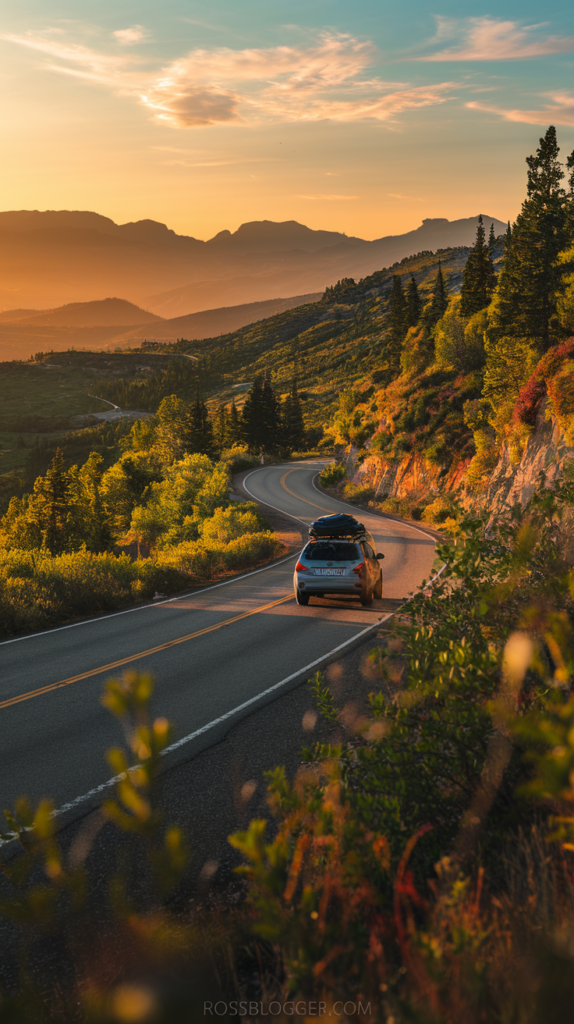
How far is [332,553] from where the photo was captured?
1384 centimetres

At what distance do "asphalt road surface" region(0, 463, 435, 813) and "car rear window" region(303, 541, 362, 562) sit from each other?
1.23 meters

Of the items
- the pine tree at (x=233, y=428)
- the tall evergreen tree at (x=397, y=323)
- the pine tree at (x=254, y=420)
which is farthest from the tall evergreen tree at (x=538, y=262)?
the pine tree at (x=233, y=428)

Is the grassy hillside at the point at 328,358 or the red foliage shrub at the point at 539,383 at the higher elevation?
the grassy hillside at the point at 328,358

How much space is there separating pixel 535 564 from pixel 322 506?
3342 centimetres

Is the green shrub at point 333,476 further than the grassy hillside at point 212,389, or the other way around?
the grassy hillside at point 212,389

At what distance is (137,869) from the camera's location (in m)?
4.61

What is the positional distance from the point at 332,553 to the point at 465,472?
20.2 m

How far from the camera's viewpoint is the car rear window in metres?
13.7

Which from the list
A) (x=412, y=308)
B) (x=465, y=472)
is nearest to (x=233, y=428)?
(x=412, y=308)

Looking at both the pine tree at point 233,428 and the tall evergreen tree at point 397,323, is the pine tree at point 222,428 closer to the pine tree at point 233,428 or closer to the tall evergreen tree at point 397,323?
the pine tree at point 233,428

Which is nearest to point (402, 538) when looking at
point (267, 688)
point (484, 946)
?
point (267, 688)

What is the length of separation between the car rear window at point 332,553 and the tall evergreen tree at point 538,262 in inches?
831

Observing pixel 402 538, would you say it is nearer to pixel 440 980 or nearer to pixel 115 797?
pixel 115 797

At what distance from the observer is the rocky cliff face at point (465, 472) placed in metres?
21.9
